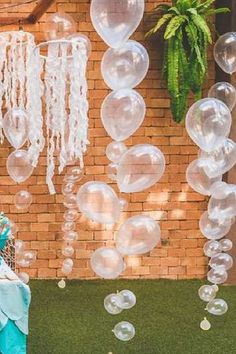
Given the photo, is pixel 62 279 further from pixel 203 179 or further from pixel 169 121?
pixel 203 179

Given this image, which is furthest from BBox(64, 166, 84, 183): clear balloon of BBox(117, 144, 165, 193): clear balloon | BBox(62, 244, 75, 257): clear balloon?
BBox(117, 144, 165, 193): clear balloon

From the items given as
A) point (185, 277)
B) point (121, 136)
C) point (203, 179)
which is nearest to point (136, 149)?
point (121, 136)

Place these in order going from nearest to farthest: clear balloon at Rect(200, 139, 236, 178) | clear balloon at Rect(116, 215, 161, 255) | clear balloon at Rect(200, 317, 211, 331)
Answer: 1. clear balloon at Rect(116, 215, 161, 255)
2. clear balloon at Rect(200, 139, 236, 178)
3. clear balloon at Rect(200, 317, 211, 331)

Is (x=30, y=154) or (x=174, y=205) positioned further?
(x=174, y=205)

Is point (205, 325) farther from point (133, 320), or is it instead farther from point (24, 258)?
point (24, 258)

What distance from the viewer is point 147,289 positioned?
18.0 feet

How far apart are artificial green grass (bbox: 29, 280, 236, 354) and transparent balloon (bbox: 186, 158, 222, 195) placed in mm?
988

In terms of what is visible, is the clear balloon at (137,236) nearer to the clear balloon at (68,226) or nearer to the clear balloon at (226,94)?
the clear balloon at (226,94)

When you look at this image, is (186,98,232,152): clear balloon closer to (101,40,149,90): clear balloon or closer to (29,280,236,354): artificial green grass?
(101,40,149,90): clear balloon

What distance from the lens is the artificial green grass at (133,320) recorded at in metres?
4.18

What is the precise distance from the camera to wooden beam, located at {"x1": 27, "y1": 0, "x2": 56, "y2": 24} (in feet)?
14.0

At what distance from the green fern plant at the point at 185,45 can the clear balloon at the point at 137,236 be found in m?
1.88

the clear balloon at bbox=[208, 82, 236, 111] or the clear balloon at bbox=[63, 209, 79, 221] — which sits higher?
the clear balloon at bbox=[208, 82, 236, 111]

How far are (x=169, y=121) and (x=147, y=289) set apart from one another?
4.46 ft
